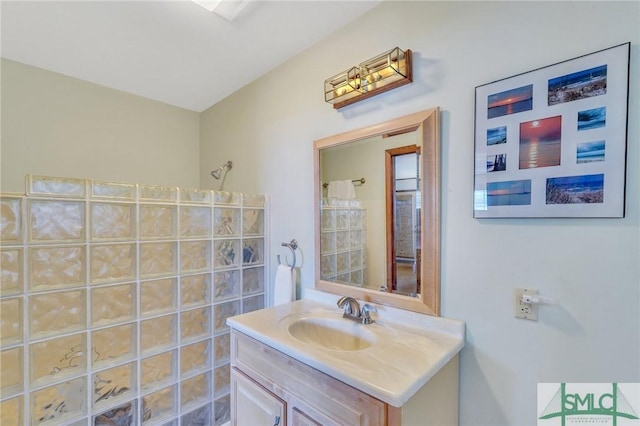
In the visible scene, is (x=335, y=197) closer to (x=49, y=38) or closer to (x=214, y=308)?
(x=214, y=308)

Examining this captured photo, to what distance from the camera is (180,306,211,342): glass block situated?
174 cm

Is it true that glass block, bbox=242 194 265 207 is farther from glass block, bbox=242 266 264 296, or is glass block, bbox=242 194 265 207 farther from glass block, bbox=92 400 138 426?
glass block, bbox=92 400 138 426

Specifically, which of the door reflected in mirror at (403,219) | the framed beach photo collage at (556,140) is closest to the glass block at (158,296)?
the door reflected in mirror at (403,219)

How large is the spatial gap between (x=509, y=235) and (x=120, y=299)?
6.10ft

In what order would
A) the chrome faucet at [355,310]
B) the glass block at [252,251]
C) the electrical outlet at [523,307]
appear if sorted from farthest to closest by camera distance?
the glass block at [252,251]
the chrome faucet at [355,310]
the electrical outlet at [523,307]

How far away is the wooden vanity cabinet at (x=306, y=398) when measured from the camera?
2.90 feet

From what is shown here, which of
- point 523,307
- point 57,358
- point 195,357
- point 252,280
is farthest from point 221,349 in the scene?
point 523,307

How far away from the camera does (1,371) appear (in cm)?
120

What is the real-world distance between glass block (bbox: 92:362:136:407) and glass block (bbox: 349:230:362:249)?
4.49ft

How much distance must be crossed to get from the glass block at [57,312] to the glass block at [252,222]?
939 mm

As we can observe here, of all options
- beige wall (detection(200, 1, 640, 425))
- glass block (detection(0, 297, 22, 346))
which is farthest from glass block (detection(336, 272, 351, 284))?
glass block (detection(0, 297, 22, 346))

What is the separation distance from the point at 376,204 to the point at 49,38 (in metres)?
2.09

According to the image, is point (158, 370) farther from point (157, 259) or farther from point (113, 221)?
point (113, 221)

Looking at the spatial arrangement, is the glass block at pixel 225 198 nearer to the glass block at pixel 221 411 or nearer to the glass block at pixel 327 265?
the glass block at pixel 327 265
